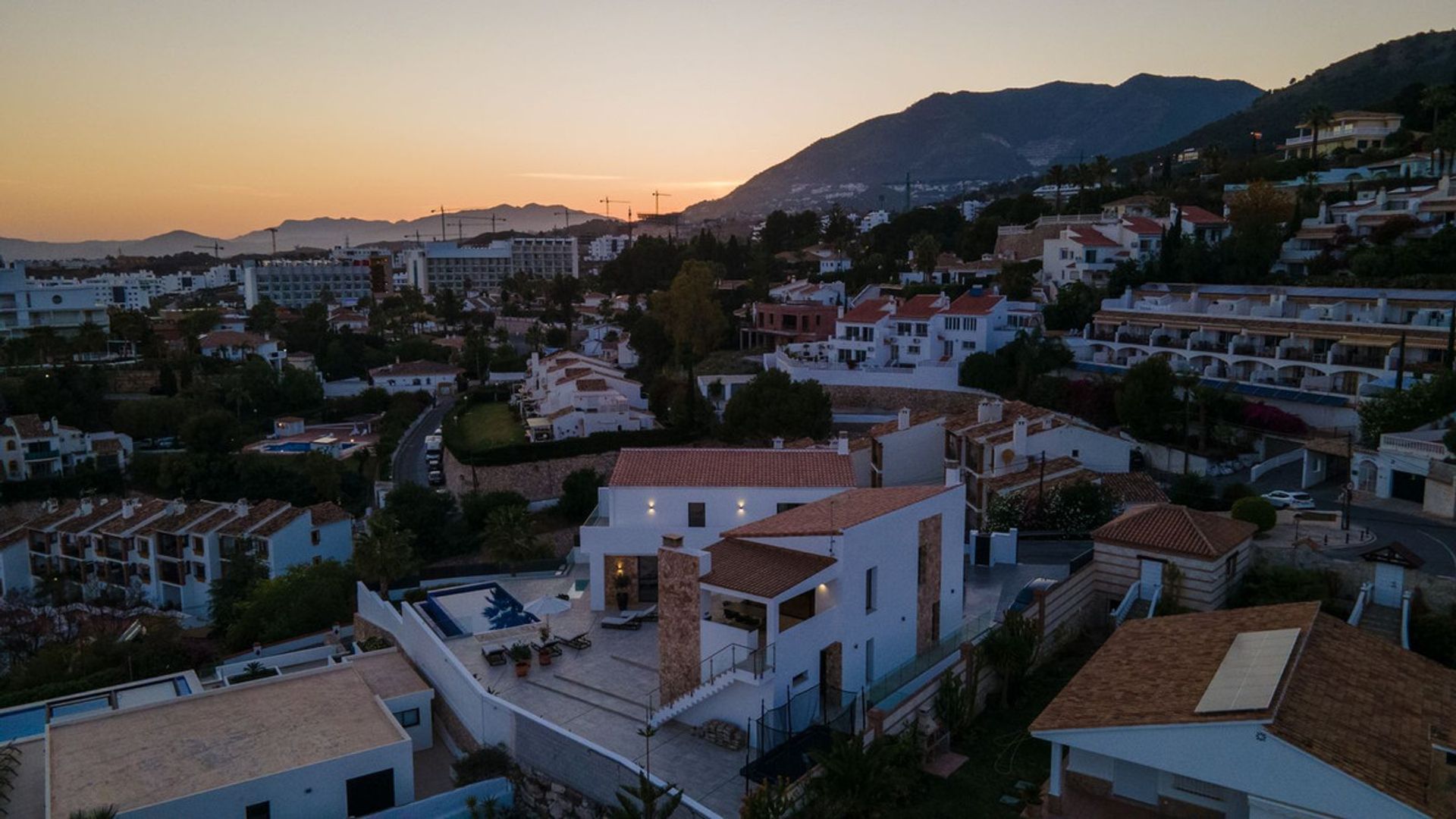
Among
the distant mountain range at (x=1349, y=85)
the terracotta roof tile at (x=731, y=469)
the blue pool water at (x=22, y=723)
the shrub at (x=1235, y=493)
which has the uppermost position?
the distant mountain range at (x=1349, y=85)

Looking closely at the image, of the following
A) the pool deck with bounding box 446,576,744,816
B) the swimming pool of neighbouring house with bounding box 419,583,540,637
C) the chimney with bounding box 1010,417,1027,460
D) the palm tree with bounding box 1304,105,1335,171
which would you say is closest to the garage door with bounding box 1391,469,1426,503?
the chimney with bounding box 1010,417,1027,460

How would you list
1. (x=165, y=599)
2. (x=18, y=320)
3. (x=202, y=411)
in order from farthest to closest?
(x=18, y=320)
(x=202, y=411)
(x=165, y=599)

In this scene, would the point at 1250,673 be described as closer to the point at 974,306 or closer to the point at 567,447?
the point at 567,447

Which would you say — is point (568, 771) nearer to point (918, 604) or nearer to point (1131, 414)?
point (918, 604)

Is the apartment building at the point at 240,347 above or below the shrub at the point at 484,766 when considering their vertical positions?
above

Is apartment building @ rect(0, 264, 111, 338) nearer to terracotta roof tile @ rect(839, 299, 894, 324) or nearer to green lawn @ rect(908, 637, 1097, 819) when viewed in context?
terracotta roof tile @ rect(839, 299, 894, 324)

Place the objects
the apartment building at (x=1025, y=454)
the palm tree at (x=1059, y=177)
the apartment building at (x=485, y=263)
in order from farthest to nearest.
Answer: the apartment building at (x=485, y=263)
the palm tree at (x=1059, y=177)
the apartment building at (x=1025, y=454)

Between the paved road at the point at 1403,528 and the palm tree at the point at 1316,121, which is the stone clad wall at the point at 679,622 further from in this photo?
the palm tree at the point at 1316,121

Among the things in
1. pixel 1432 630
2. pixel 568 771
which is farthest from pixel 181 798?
pixel 1432 630

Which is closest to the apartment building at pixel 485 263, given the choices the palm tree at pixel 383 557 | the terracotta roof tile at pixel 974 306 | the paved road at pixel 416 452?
the paved road at pixel 416 452
